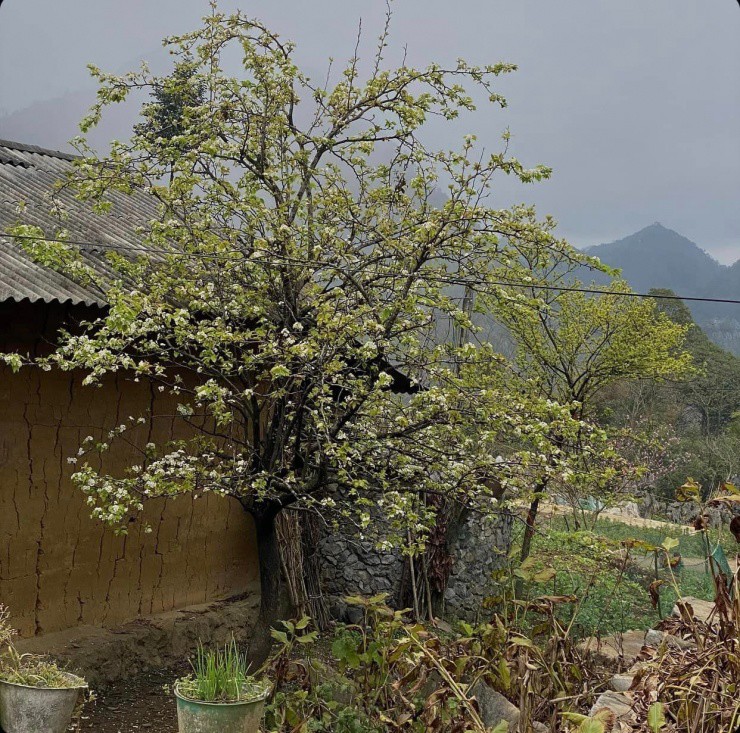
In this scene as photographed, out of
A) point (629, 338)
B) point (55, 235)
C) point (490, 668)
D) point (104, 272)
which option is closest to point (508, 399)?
point (490, 668)

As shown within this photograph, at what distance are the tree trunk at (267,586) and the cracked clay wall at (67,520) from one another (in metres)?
1.09

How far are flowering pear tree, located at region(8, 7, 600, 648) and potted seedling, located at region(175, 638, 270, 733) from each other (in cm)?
135

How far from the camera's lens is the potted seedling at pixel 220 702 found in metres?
4.18

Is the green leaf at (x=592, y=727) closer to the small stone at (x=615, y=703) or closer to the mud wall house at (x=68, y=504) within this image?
the small stone at (x=615, y=703)

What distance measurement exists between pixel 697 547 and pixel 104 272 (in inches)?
585

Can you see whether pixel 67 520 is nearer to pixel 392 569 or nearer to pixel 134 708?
pixel 134 708

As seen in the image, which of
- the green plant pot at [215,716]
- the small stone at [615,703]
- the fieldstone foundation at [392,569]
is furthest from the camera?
the fieldstone foundation at [392,569]

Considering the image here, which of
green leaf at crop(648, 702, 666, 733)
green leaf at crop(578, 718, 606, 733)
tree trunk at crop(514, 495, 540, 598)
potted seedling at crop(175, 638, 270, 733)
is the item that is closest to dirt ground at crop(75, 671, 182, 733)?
potted seedling at crop(175, 638, 270, 733)

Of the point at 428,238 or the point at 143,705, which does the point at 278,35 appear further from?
the point at 143,705

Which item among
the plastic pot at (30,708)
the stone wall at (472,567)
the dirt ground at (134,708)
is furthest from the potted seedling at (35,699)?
the stone wall at (472,567)

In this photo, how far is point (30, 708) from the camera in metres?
4.44

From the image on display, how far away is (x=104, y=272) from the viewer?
6.64 metres

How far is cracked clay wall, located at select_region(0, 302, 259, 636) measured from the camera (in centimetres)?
591

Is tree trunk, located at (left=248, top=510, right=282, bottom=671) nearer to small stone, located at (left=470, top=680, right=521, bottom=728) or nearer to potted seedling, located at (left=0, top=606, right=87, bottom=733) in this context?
small stone, located at (left=470, top=680, right=521, bottom=728)
